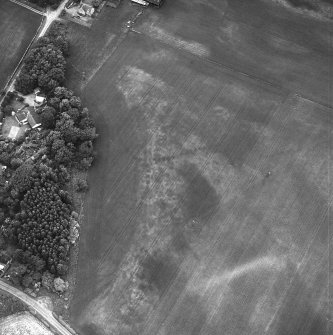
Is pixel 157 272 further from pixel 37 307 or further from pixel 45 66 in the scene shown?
pixel 45 66

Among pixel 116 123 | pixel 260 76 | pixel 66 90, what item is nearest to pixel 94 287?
pixel 116 123

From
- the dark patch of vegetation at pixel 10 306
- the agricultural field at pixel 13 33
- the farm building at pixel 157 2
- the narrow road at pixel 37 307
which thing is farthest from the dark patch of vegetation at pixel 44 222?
the farm building at pixel 157 2

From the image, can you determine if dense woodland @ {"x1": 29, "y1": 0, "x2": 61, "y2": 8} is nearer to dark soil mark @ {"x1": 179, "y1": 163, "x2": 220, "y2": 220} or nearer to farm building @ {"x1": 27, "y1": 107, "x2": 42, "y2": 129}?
farm building @ {"x1": 27, "y1": 107, "x2": 42, "y2": 129}

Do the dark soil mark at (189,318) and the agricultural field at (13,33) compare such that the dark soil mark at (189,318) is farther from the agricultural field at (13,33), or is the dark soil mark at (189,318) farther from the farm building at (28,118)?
the agricultural field at (13,33)

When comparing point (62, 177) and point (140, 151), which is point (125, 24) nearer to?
point (140, 151)

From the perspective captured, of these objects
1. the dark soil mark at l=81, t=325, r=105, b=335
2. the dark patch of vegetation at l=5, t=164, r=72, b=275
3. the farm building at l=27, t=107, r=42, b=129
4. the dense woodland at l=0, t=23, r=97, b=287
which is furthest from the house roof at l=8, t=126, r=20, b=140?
the dark soil mark at l=81, t=325, r=105, b=335
